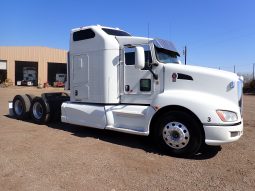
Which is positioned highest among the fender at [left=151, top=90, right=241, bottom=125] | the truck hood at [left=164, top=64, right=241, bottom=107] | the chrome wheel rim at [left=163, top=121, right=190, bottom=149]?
the truck hood at [left=164, top=64, right=241, bottom=107]

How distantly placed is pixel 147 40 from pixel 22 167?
3984 mm

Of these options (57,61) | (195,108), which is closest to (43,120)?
(195,108)

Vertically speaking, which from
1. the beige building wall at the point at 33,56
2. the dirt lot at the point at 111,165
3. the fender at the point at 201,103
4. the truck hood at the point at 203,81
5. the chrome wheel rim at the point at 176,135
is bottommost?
the dirt lot at the point at 111,165

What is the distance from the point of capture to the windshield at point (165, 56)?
716 cm

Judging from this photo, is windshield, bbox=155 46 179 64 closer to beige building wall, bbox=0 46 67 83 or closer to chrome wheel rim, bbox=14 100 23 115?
chrome wheel rim, bbox=14 100 23 115

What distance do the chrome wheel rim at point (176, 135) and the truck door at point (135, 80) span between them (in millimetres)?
1050

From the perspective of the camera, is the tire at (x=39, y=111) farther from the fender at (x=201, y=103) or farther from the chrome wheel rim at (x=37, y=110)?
the fender at (x=201, y=103)

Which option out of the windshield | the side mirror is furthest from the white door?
the windshield

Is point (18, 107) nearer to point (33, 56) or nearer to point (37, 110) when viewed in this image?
point (37, 110)

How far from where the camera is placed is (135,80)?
742 cm

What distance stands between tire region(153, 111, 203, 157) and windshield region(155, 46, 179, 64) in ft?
4.67

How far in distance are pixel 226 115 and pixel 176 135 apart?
1114 millimetres

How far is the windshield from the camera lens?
716 cm

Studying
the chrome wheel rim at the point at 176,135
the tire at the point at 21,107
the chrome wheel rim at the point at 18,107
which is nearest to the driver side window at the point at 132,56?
the chrome wheel rim at the point at 176,135
